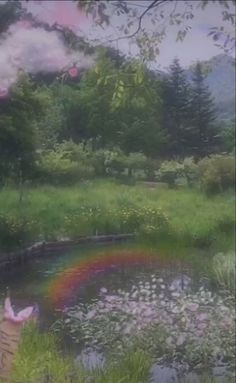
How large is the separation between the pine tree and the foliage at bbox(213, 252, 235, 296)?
43 centimetres

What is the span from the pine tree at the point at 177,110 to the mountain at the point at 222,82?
1.9 inches

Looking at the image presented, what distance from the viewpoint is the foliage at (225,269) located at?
218cm

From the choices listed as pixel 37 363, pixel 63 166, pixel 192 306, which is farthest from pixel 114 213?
pixel 37 363

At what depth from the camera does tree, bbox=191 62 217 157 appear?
211cm

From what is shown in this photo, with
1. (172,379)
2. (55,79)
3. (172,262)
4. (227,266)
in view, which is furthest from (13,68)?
(172,379)

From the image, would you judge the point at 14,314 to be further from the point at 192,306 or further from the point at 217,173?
the point at 217,173

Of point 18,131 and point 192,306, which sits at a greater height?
point 18,131

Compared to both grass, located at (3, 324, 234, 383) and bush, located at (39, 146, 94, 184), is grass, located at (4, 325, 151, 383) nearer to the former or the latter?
grass, located at (3, 324, 234, 383)

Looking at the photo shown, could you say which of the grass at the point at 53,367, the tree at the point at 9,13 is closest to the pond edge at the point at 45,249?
the grass at the point at 53,367

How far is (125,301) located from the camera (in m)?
2.09

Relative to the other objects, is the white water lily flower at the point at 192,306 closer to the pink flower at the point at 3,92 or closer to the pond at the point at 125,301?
the pond at the point at 125,301

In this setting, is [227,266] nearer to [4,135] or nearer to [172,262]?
[172,262]

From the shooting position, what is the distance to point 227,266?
7.29 feet

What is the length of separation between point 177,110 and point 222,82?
0.66 ft
